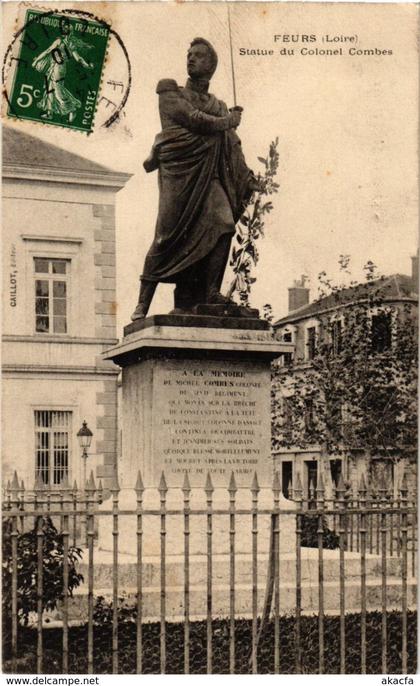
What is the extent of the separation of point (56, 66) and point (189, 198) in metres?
1.79

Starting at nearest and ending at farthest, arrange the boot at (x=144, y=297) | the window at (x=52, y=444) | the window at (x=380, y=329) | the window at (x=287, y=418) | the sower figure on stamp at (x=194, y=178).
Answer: the sower figure on stamp at (x=194, y=178)
the boot at (x=144, y=297)
the window at (x=52, y=444)
the window at (x=380, y=329)
the window at (x=287, y=418)

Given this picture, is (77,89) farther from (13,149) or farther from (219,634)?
(13,149)

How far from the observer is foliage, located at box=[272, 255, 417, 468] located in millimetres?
16422

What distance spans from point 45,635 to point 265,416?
3.14 m


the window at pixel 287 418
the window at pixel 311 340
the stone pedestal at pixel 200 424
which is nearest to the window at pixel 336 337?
the window at pixel 311 340

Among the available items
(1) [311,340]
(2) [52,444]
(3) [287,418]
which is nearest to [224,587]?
A: (2) [52,444]

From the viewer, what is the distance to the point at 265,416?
1034 cm

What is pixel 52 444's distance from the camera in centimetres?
1662

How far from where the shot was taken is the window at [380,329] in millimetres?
16766

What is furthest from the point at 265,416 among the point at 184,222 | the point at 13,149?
the point at 13,149

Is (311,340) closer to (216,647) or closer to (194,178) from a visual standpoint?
(194,178)

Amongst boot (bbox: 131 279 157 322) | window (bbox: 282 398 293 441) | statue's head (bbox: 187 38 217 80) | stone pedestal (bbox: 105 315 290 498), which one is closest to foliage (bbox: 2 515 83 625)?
stone pedestal (bbox: 105 315 290 498)

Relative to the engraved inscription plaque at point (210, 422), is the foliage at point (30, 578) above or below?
below

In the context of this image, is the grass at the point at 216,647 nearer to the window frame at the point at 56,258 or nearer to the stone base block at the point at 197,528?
the stone base block at the point at 197,528
